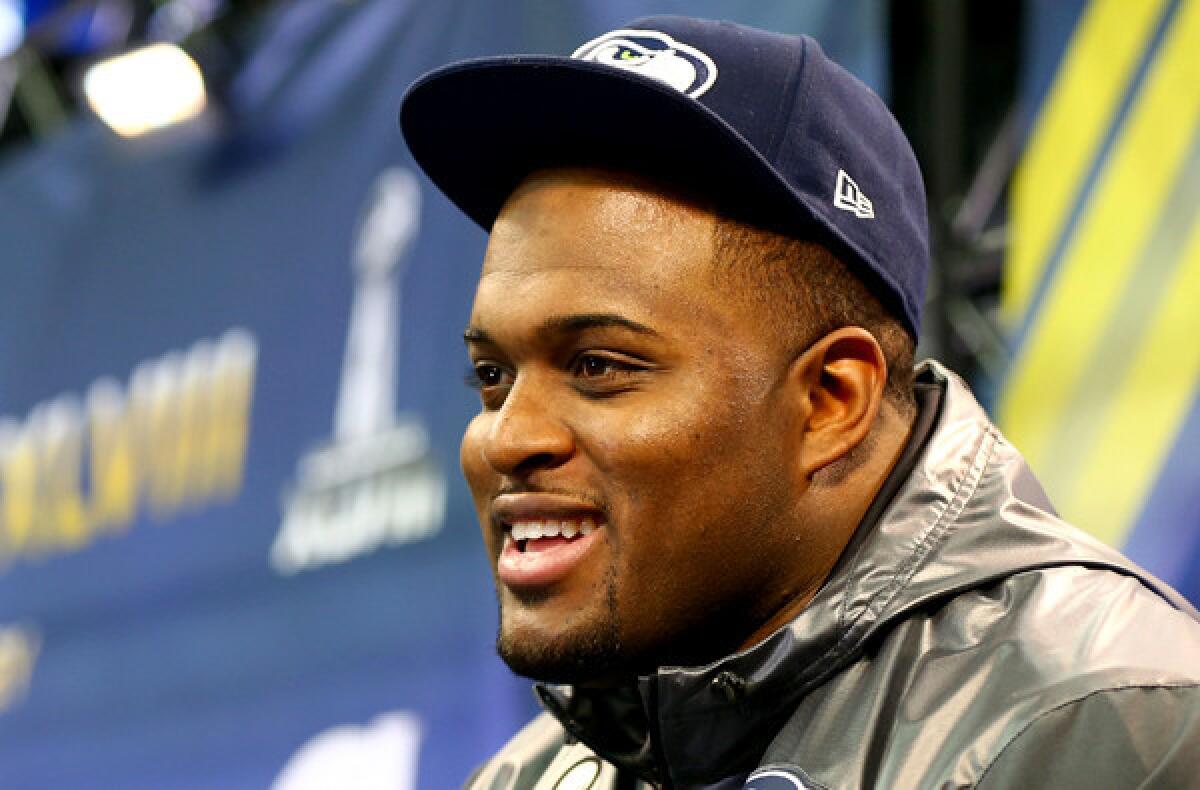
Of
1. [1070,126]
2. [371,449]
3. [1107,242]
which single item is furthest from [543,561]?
[371,449]

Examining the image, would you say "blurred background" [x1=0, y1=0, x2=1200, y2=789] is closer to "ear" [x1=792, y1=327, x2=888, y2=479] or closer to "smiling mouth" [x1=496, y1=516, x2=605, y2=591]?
"ear" [x1=792, y1=327, x2=888, y2=479]

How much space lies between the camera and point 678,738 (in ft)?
4.59

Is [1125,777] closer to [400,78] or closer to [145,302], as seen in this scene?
[400,78]

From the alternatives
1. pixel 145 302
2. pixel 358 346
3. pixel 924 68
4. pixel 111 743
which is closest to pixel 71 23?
pixel 145 302

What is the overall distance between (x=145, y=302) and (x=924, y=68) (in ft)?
6.65

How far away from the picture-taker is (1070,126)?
247 centimetres

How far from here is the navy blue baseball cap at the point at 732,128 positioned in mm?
1414

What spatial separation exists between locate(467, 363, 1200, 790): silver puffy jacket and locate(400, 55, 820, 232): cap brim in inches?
10.8

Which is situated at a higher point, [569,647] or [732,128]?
[732,128]

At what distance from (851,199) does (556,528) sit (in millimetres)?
373

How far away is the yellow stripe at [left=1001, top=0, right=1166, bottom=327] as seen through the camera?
2414 millimetres

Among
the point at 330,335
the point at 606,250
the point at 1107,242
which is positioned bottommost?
the point at 1107,242

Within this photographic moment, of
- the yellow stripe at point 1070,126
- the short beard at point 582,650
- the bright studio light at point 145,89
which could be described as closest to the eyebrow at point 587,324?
the short beard at point 582,650

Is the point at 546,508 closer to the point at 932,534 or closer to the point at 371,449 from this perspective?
the point at 932,534
